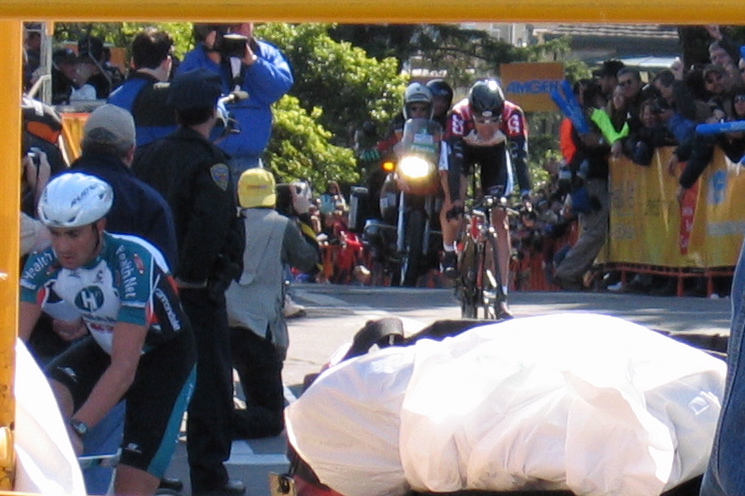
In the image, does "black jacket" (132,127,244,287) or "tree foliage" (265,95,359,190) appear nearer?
"black jacket" (132,127,244,287)

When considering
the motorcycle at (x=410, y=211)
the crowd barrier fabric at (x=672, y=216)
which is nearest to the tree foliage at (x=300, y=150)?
the motorcycle at (x=410, y=211)

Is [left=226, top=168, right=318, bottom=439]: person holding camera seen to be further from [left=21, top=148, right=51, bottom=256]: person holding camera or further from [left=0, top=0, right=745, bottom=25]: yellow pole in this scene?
[left=0, top=0, right=745, bottom=25]: yellow pole

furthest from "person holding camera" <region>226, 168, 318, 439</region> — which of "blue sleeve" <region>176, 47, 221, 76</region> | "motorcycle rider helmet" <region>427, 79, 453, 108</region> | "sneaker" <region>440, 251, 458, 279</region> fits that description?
"motorcycle rider helmet" <region>427, 79, 453, 108</region>

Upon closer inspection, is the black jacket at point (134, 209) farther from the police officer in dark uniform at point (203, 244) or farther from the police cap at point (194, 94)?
the police cap at point (194, 94)

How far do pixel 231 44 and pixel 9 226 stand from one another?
6004mm

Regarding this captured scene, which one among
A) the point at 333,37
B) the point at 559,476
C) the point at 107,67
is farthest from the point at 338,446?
the point at 333,37

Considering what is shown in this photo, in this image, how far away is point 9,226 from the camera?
1970 millimetres

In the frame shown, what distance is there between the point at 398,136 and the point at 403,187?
7.35 feet

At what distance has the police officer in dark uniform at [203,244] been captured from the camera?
5.95m

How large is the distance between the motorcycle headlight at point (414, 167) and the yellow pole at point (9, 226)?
38.5ft

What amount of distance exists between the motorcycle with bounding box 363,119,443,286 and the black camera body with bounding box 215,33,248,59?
5806mm

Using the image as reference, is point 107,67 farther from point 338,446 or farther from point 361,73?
point 338,446

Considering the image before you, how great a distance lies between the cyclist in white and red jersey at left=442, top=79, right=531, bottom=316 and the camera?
35.5 ft

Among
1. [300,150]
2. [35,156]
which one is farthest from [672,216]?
[300,150]
